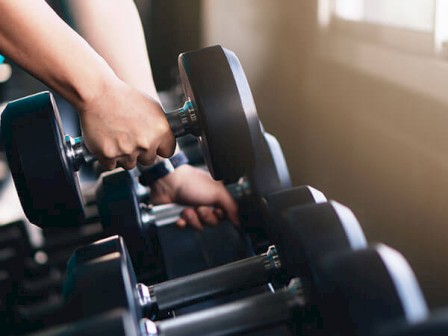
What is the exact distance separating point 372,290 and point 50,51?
0.56 meters

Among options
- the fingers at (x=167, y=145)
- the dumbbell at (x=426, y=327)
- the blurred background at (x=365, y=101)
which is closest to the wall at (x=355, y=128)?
the blurred background at (x=365, y=101)

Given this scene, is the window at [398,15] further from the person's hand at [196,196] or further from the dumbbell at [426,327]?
the dumbbell at [426,327]

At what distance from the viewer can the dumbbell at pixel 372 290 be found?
20.0 inches

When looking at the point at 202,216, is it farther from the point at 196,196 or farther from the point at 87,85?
the point at 87,85

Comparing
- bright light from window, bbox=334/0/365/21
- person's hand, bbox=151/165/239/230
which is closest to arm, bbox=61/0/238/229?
person's hand, bbox=151/165/239/230

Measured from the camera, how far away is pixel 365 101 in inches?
59.4

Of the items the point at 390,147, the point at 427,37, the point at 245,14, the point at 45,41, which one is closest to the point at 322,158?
the point at 390,147

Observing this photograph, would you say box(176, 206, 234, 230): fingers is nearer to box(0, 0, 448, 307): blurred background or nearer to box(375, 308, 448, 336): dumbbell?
box(0, 0, 448, 307): blurred background

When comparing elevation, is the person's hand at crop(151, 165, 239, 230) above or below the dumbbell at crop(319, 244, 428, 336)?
below

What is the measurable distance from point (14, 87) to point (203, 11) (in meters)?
0.94

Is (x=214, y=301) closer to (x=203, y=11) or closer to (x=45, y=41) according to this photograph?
(x=45, y=41)

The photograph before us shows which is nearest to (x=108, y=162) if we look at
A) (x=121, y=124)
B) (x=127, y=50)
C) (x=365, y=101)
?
(x=121, y=124)

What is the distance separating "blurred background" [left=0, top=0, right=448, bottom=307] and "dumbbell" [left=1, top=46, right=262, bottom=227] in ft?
1.76

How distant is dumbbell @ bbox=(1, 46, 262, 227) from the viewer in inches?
31.9
